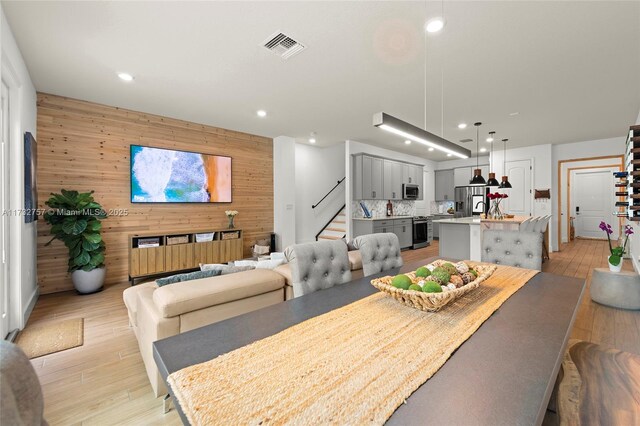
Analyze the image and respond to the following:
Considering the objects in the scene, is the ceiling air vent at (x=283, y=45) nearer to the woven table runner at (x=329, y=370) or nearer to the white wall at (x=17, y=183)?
the white wall at (x=17, y=183)

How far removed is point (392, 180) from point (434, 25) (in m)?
5.50

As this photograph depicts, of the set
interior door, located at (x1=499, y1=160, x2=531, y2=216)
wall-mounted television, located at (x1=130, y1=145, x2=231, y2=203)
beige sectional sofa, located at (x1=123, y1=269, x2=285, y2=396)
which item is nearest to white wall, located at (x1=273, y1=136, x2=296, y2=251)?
wall-mounted television, located at (x1=130, y1=145, x2=231, y2=203)

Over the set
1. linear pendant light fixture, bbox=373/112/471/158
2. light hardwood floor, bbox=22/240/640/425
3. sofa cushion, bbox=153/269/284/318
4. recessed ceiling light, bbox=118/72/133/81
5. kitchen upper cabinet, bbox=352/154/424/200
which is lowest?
light hardwood floor, bbox=22/240/640/425

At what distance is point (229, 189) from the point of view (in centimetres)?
579

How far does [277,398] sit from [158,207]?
5012mm

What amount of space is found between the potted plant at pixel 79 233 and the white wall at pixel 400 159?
475cm

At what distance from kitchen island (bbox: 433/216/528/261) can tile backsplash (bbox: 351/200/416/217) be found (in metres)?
2.15

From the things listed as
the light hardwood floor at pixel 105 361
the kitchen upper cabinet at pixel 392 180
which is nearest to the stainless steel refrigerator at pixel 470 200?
the kitchen upper cabinet at pixel 392 180

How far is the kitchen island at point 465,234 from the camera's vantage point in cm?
502

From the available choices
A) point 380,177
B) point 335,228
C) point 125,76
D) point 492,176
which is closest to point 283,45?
point 125,76

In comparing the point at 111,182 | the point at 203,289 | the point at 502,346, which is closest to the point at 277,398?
the point at 502,346

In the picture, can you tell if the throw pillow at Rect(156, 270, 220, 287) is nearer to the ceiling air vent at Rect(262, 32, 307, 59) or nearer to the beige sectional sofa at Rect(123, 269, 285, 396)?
the beige sectional sofa at Rect(123, 269, 285, 396)

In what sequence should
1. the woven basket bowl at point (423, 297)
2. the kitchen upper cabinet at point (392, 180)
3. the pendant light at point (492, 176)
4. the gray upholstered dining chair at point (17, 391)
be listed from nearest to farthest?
the gray upholstered dining chair at point (17, 391), the woven basket bowl at point (423, 297), the pendant light at point (492, 176), the kitchen upper cabinet at point (392, 180)

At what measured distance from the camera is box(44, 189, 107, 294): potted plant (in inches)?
146
